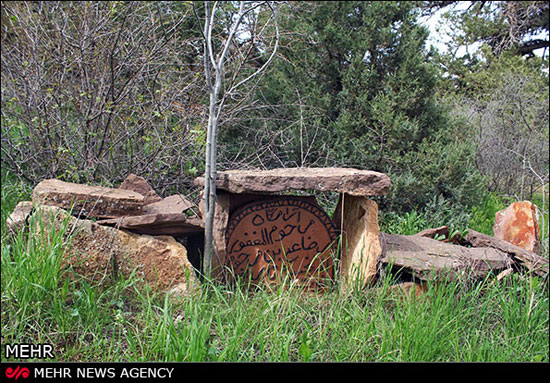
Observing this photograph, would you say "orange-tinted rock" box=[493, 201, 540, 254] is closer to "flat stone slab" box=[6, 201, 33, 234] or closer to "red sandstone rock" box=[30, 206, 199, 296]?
"red sandstone rock" box=[30, 206, 199, 296]

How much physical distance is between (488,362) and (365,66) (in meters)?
3.28

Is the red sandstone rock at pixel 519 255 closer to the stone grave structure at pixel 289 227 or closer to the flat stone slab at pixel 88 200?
the stone grave structure at pixel 289 227

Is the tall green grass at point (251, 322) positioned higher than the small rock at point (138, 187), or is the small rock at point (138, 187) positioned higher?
the small rock at point (138, 187)

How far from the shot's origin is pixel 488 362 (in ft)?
8.14

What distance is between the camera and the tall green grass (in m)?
2.21

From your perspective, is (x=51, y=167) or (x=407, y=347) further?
(x=51, y=167)

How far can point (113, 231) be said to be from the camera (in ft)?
9.12

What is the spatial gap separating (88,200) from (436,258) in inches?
96.0

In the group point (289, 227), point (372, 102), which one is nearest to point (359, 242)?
point (289, 227)

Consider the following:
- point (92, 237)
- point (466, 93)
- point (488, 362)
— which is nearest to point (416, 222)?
point (488, 362)

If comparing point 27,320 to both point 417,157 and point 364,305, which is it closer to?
point 364,305

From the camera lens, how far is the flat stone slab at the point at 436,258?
9.92ft
